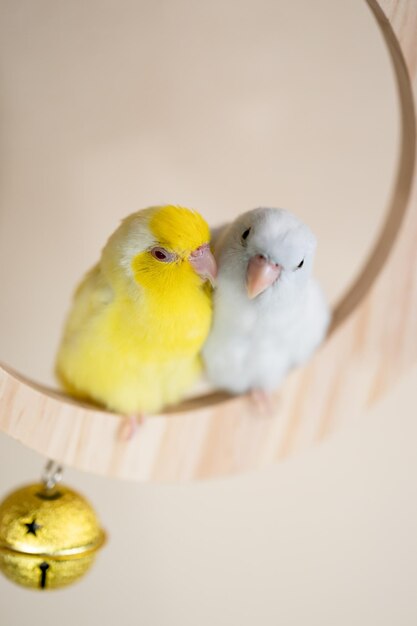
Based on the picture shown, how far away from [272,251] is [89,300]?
221 mm

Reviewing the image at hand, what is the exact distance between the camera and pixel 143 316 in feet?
2.54

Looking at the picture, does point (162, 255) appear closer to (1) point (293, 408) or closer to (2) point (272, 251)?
(2) point (272, 251)

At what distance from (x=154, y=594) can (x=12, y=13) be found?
97cm

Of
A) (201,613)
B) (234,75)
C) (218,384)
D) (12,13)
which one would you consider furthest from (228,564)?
(12,13)

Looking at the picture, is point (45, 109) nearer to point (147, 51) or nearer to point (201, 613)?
point (147, 51)

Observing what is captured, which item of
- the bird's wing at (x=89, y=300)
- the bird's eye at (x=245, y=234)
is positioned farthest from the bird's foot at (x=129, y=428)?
the bird's eye at (x=245, y=234)

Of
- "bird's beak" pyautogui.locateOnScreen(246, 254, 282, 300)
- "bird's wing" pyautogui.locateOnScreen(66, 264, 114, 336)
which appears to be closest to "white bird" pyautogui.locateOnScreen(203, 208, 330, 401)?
"bird's beak" pyautogui.locateOnScreen(246, 254, 282, 300)

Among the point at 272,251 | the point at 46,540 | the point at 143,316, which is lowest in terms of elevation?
the point at 46,540

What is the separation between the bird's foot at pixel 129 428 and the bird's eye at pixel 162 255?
0.56 feet

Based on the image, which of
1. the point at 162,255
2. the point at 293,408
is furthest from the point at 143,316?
the point at 293,408

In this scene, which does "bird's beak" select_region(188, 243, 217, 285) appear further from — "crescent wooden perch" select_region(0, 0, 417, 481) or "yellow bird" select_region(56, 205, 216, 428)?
"crescent wooden perch" select_region(0, 0, 417, 481)

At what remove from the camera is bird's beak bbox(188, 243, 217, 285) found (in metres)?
0.72

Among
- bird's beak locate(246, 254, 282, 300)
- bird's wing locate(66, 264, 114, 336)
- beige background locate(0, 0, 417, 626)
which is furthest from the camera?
beige background locate(0, 0, 417, 626)

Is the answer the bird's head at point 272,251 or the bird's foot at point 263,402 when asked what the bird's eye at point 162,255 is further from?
the bird's foot at point 263,402
